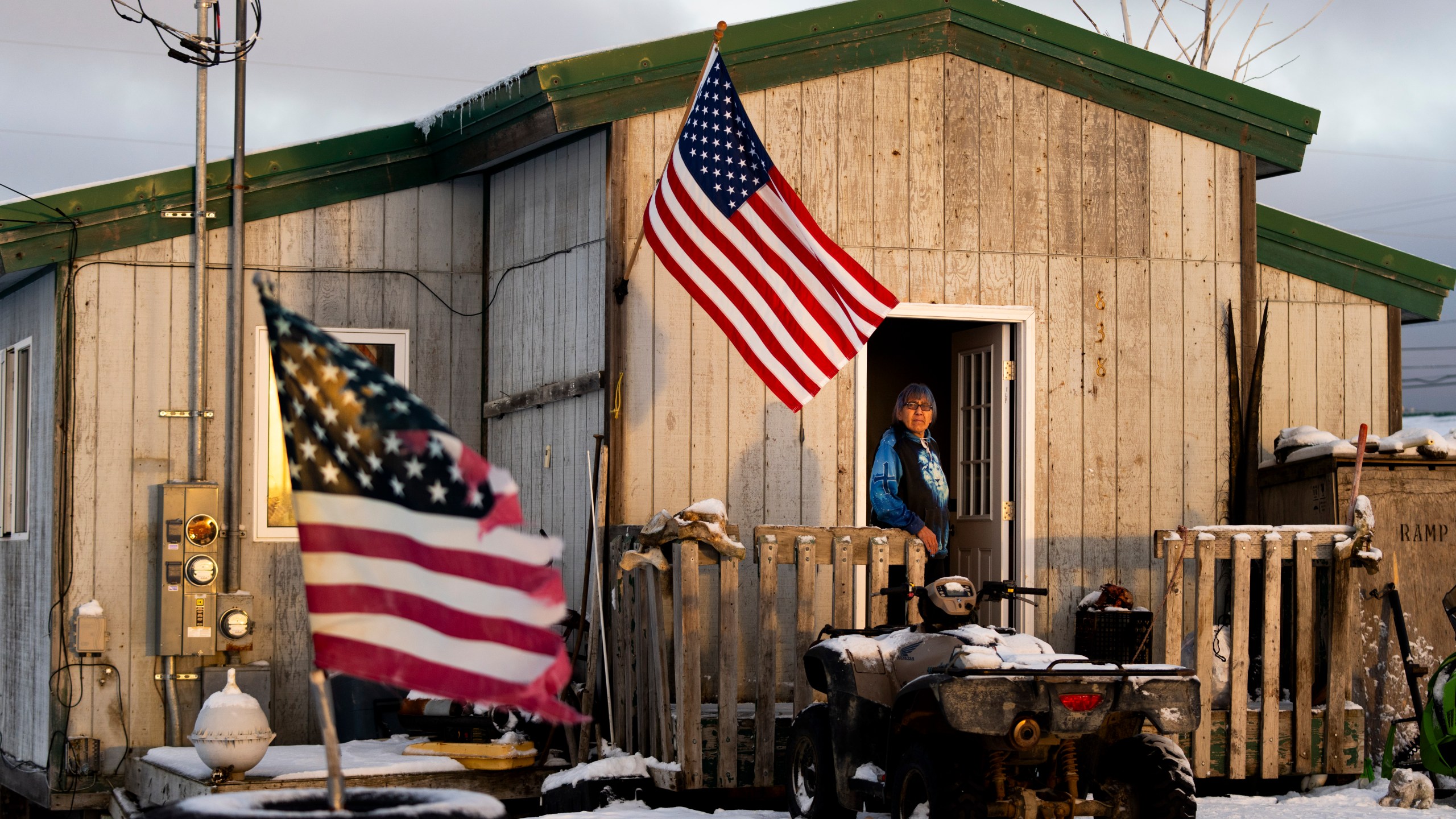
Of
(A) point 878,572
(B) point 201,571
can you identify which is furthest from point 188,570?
(A) point 878,572

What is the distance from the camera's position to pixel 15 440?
452 inches

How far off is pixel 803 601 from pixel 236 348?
14.4 feet

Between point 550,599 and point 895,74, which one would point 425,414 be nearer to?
point 550,599

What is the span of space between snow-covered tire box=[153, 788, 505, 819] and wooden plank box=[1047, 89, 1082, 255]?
6.55 m

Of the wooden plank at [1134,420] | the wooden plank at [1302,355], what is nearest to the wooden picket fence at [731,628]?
the wooden plank at [1134,420]

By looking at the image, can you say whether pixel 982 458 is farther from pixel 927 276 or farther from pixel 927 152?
pixel 927 152

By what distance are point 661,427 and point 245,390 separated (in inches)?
122

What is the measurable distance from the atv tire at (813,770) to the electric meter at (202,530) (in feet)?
14.8

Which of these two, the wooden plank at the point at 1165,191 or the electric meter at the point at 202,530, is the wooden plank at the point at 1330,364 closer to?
the wooden plank at the point at 1165,191

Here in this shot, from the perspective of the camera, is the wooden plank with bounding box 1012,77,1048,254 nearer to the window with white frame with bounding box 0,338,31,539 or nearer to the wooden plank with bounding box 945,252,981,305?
the wooden plank with bounding box 945,252,981,305

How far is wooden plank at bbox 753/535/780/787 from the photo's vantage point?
7789 millimetres

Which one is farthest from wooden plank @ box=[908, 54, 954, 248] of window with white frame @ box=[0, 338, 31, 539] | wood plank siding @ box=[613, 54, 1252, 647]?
window with white frame @ box=[0, 338, 31, 539]

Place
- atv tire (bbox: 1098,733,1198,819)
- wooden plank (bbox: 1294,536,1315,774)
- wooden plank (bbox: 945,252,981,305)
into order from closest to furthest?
atv tire (bbox: 1098,733,1198,819)
wooden plank (bbox: 1294,536,1315,774)
wooden plank (bbox: 945,252,981,305)

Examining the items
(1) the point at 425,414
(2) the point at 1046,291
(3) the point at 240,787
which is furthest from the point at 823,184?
(1) the point at 425,414
